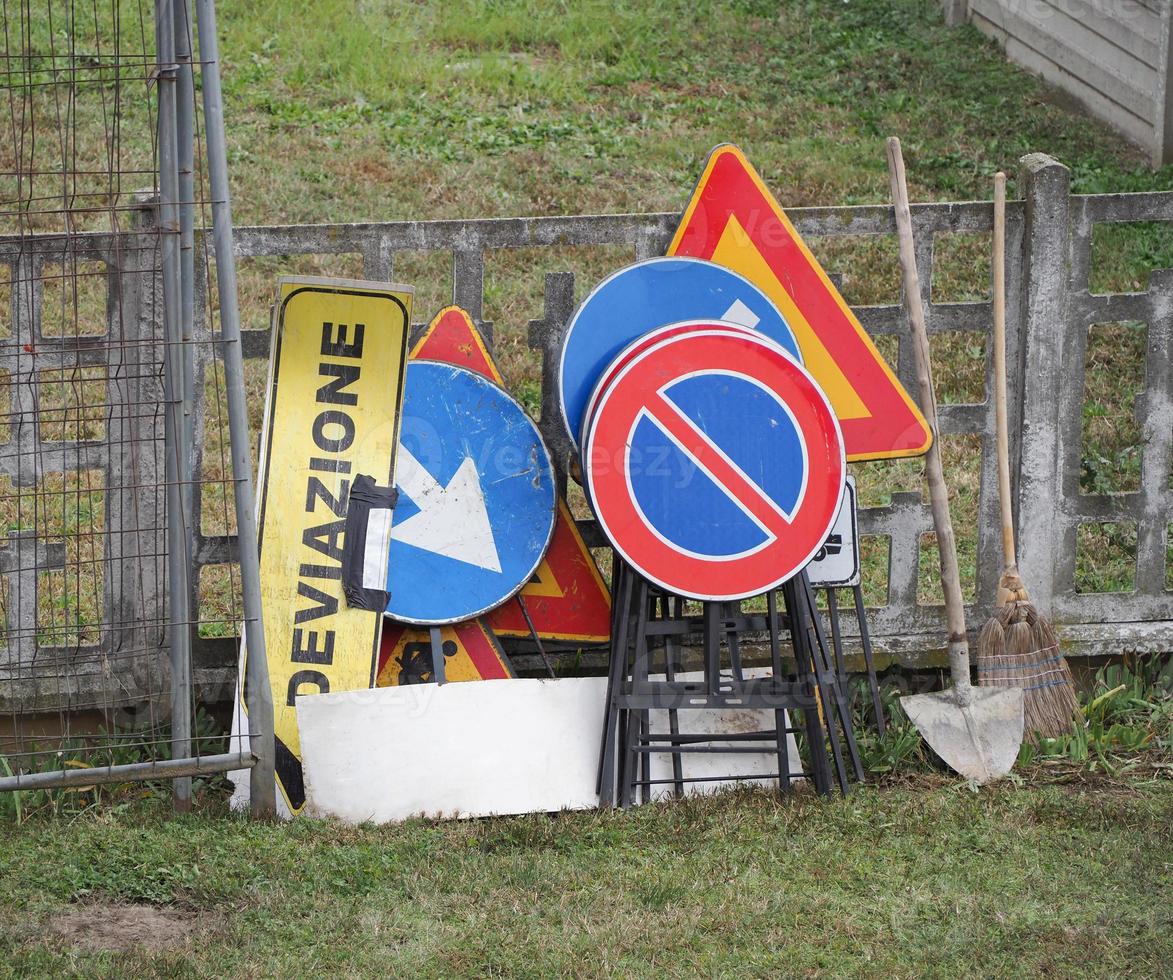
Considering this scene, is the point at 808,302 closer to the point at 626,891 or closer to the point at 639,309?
the point at 639,309

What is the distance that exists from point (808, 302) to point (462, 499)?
4.13 ft

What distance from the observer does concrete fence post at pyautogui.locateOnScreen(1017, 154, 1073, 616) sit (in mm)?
4809

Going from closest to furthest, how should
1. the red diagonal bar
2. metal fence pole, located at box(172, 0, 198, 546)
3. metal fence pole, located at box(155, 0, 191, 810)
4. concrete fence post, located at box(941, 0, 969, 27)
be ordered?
metal fence pole, located at box(172, 0, 198, 546)
metal fence pole, located at box(155, 0, 191, 810)
the red diagonal bar
concrete fence post, located at box(941, 0, 969, 27)

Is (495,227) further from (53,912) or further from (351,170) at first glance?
(351,170)

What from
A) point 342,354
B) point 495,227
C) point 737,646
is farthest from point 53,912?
point 495,227

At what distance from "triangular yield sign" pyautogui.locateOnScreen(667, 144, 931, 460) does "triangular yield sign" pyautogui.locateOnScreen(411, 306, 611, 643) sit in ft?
2.34

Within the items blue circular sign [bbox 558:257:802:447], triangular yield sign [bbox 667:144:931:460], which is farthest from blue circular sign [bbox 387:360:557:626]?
triangular yield sign [bbox 667:144:931:460]

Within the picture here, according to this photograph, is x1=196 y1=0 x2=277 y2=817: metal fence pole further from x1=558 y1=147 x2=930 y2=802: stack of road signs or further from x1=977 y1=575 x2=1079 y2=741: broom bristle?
x1=977 y1=575 x2=1079 y2=741: broom bristle

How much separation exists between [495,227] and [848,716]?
6.33 ft

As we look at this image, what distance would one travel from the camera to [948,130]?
11750 mm

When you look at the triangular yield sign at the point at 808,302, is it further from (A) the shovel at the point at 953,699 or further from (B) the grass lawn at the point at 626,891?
(B) the grass lawn at the point at 626,891

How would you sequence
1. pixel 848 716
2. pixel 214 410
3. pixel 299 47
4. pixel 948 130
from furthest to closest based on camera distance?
pixel 299 47 < pixel 948 130 < pixel 214 410 < pixel 848 716

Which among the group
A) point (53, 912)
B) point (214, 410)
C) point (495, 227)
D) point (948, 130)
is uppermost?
point (948, 130)

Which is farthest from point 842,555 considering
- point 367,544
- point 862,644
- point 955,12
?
point 955,12
